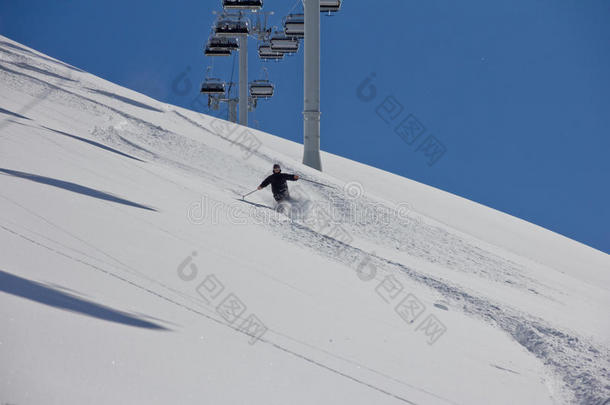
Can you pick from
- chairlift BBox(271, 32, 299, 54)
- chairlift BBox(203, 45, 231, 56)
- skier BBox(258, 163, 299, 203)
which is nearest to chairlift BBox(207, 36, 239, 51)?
chairlift BBox(203, 45, 231, 56)

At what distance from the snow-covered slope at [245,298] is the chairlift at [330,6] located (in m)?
10.6

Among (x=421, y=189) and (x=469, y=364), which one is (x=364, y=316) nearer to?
(x=469, y=364)

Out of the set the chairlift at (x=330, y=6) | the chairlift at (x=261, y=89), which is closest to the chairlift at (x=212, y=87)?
the chairlift at (x=261, y=89)

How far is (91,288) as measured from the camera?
366 cm

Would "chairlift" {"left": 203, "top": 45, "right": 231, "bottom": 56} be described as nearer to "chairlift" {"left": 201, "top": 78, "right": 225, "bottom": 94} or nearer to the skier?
"chairlift" {"left": 201, "top": 78, "right": 225, "bottom": 94}

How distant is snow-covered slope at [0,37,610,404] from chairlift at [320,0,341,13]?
1059 cm

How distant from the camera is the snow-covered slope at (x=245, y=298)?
2.97 m

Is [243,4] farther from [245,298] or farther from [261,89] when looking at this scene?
[245,298]

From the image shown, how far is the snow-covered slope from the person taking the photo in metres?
2.97

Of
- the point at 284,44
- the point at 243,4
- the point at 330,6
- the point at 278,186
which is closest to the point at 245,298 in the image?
the point at 278,186

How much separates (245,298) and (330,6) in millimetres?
17519

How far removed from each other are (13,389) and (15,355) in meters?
0.25

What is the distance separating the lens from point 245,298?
4.62 metres

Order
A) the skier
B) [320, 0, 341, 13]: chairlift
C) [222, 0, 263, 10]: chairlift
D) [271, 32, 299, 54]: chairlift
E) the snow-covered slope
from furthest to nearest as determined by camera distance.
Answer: [271, 32, 299, 54]: chairlift → [222, 0, 263, 10]: chairlift → [320, 0, 341, 13]: chairlift → the skier → the snow-covered slope
